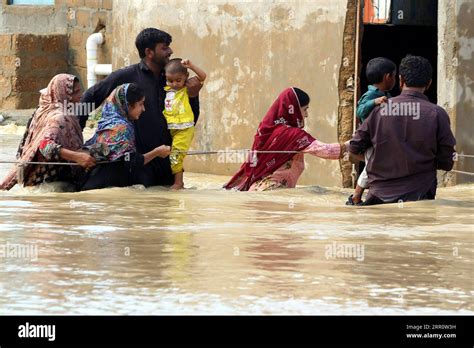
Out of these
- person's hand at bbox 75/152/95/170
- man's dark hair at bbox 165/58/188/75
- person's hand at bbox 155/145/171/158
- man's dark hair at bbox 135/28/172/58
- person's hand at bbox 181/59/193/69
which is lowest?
person's hand at bbox 75/152/95/170

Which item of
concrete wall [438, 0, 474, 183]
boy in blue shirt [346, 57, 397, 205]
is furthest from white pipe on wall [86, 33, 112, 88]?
boy in blue shirt [346, 57, 397, 205]

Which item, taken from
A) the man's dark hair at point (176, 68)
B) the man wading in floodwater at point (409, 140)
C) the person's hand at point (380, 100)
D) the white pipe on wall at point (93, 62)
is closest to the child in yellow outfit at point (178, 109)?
the man's dark hair at point (176, 68)

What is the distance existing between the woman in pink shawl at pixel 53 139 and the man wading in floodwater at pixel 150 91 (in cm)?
29

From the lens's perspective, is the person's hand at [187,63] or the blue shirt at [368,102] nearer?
the blue shirt at [368,102]

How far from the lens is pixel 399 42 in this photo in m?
12.9

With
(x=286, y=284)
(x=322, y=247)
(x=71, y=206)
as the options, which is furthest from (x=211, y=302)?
(x=71, y=206)

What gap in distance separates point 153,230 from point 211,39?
16.7 ft

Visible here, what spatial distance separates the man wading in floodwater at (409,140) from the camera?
298 inches

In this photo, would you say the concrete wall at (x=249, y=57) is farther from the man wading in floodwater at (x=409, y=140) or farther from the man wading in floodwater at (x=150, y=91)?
the man wading in floodwater at (x=409, y=140)

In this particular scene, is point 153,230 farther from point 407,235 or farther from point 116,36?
point 116,36

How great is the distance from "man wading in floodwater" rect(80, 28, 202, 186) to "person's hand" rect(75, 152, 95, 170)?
45 centimetres

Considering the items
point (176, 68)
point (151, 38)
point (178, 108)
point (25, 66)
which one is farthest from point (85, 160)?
point (25, 66)

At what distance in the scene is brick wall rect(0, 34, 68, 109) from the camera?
16.8 metres

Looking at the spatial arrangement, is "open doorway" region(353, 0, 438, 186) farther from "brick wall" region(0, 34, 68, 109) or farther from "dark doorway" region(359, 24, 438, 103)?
"brick wall" region(0, 34, 68, 109)
